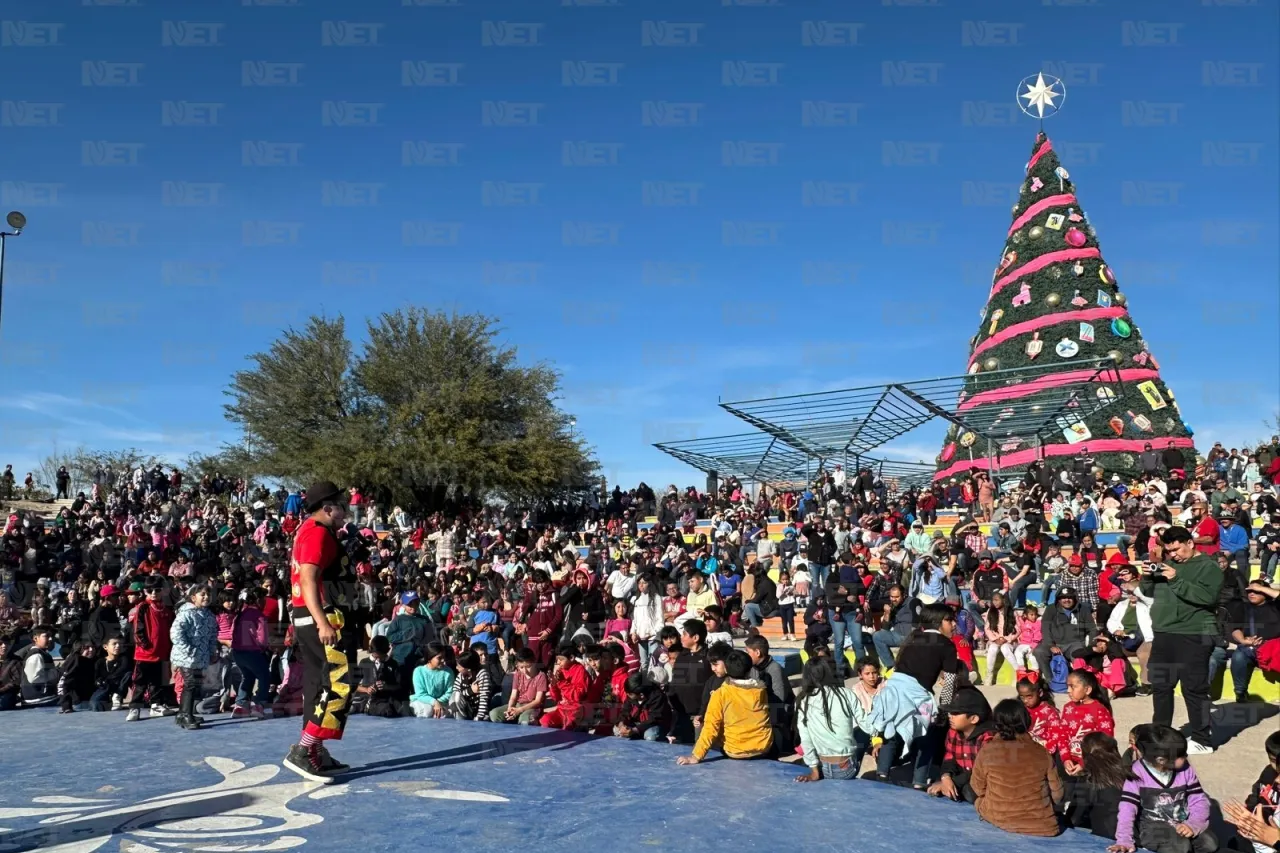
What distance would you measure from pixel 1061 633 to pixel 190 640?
31.2ft

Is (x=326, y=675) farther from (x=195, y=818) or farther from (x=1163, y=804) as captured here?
(x=1163, y=804)

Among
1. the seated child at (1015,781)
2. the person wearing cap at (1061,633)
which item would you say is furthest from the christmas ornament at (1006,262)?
the seated child at (1015,781)

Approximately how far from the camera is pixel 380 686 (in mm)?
9805

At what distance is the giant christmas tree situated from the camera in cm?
2767

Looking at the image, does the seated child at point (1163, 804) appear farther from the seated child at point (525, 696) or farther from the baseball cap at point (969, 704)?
the seated child at point (525, 696)

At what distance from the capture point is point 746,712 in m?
7.34

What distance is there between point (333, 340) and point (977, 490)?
25.7 metres

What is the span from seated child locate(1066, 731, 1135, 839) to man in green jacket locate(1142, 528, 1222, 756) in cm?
191

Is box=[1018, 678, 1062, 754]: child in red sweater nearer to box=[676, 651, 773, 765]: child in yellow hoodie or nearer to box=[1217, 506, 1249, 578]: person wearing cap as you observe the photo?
box=[676, 651, 773, 765]: child in yellow hoodie

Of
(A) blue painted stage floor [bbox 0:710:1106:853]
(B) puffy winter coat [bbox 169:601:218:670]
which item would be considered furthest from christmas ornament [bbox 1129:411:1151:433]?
(B) puffy winter coat [bbox 169:601:218:670]

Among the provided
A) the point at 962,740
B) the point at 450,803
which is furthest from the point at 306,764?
the point at 962,740

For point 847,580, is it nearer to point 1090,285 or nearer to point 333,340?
point 1090,285

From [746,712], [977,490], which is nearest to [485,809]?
[746,712]

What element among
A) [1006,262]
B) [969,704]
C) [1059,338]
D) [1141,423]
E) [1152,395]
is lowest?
[969,704]
